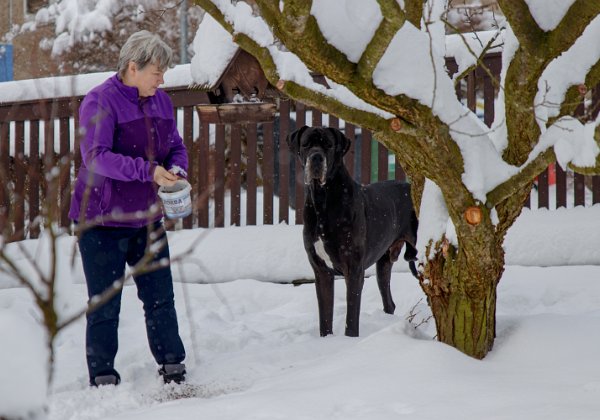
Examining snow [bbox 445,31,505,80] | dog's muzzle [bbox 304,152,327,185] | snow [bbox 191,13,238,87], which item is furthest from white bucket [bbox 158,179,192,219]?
snow [bbox 191,13,238,87]

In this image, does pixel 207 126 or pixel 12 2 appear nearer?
pixel 207 126

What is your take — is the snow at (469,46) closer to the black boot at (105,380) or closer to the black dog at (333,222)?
the black dog at (333,222)

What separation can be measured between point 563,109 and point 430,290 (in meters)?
1.09

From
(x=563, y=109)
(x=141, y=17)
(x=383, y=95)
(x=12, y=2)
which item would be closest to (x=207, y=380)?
(x=383, y=95)

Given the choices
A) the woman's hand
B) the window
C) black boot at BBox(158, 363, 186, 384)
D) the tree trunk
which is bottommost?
black boot at BBox(158, 363, 186, 384)

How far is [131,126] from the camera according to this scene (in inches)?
158

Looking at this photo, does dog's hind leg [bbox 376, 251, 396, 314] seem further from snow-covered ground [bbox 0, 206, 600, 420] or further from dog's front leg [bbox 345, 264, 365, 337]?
dog's front leg [bbox 345, 264, 365, 337]

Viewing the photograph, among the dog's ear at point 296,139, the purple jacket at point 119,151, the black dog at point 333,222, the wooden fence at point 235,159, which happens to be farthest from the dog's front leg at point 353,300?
the wooden fence at point 235,159

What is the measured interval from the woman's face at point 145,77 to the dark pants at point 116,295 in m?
0.73

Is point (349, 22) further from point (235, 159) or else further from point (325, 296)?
point (235, 159)

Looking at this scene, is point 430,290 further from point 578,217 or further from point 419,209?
point 578,217

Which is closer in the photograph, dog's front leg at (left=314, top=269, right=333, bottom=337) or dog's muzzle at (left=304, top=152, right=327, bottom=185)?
dog's muzzle at (left=304, top=152, right=327, bottom=185)

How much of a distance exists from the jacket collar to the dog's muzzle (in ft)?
4.27

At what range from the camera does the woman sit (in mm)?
3857
